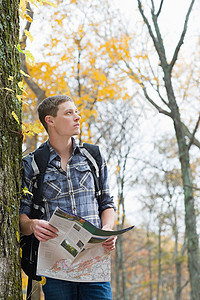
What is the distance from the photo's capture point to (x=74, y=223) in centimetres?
176

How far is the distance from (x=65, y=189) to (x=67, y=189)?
0.04 ft

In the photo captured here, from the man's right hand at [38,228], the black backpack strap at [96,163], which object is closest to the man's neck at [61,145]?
the black backpack strap at [96,163]

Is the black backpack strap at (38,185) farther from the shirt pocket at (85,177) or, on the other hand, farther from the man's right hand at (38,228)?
the shirt pocket at (85,177)

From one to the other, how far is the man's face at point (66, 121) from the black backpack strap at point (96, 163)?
16cm

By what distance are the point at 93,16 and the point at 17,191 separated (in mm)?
5722

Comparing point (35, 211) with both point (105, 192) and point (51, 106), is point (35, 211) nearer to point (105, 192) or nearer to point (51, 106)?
point (105, 192)

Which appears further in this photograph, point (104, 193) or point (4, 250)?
point (104, 193)

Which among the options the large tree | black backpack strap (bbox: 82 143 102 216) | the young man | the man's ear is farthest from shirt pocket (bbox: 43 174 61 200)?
the large tree

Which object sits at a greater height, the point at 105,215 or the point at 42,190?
the point at 42,190

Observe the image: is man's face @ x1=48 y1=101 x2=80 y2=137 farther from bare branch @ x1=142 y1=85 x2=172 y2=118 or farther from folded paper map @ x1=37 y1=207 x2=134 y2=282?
bare branch @ x1=142 y1=85 x2=172 y2=118

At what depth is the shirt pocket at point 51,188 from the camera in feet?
6.65

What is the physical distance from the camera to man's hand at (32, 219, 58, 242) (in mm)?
1802

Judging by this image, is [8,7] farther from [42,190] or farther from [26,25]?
[26,25]

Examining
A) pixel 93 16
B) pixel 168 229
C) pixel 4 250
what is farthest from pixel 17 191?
pixel 168 229
